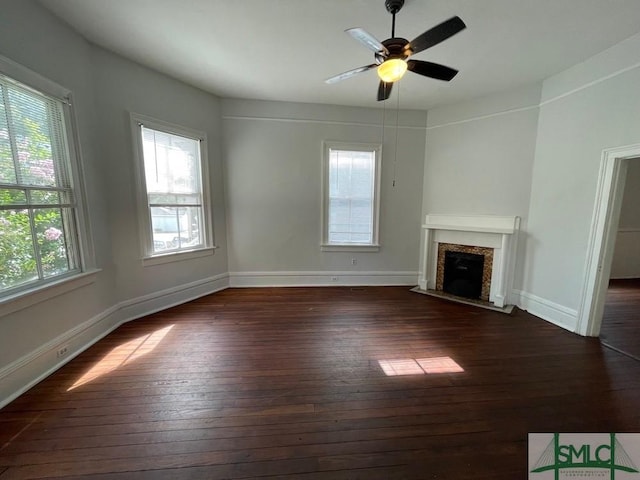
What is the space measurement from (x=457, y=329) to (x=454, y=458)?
1772mm

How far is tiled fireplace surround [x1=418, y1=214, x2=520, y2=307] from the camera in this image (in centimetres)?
359

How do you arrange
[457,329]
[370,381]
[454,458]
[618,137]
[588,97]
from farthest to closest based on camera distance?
[457,329], [588,97], [618,137], [370,381], [454,458]

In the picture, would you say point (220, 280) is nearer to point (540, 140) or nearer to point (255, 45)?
point (255, 45)

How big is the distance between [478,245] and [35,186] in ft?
16.8

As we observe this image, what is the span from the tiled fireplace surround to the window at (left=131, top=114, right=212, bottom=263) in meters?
3.65

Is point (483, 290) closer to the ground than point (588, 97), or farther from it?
closer to the ground

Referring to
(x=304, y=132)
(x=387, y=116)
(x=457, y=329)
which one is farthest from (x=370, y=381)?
(x=387, y=116)

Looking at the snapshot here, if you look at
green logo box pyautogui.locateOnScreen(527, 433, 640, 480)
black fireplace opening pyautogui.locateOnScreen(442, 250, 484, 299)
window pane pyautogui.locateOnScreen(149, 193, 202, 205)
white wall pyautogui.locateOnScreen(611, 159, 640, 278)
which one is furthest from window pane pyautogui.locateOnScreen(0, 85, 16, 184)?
white wall pyautogui.locateOnScreen(611, 159, 640, 278)

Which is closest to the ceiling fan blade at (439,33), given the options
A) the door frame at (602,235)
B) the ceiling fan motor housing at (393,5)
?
the ceiling fan motor housing at (393,5)

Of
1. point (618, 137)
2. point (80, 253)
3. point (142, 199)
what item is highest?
point (618, 137)

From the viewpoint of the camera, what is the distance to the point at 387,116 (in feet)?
13.9

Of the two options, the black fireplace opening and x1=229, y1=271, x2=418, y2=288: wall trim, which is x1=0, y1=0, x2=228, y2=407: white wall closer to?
x1=229, y1=271, x2=418, y2=288: wall trim

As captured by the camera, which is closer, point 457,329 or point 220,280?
point 457,329

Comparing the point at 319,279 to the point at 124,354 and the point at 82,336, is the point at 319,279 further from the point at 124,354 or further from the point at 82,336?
the point at 82,336
